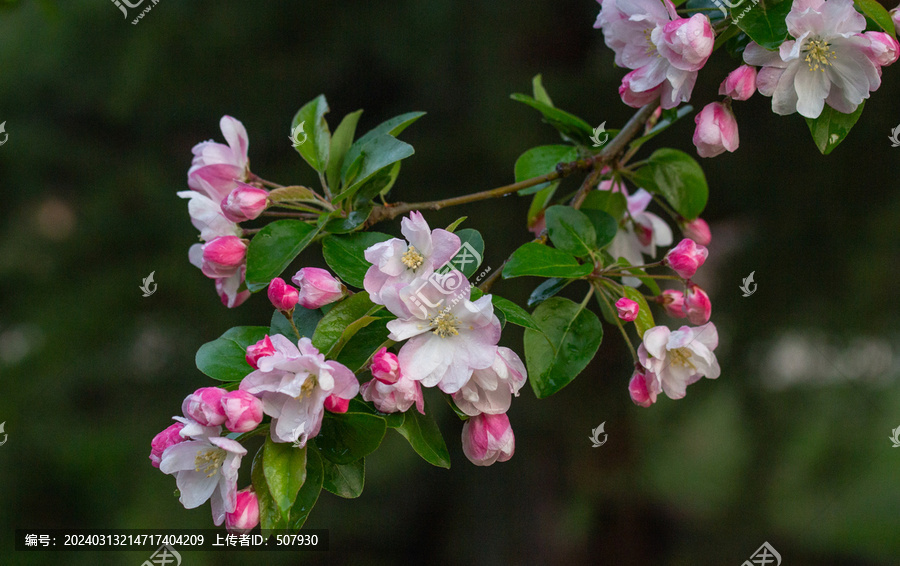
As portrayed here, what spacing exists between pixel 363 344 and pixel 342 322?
0.02 metres

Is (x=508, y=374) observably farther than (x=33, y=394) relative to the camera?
No

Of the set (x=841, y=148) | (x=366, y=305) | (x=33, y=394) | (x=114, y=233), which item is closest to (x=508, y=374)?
(x=366, y=305)

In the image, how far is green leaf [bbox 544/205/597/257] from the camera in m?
0.58

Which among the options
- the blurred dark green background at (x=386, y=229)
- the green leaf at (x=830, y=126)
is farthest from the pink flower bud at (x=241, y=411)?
the blurred dark green background at (x=386, y=229)

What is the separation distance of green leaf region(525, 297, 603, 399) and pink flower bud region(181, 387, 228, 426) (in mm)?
211

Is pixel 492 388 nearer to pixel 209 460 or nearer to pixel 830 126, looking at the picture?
pixel 209 460

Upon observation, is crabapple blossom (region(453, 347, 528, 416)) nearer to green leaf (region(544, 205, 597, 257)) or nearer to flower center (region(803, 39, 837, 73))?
green leaf (region(544, 205, 597, 257))

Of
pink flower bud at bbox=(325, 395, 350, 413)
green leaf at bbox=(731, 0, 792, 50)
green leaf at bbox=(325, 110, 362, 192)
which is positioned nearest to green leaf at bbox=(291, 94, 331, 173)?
green leaf at bbox=(325, 110, 362, 192)

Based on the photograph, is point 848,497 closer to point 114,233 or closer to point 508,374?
point 508,374

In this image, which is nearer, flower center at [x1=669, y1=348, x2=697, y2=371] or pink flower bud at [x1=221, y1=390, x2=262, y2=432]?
pink flower bud at [x1=221, y1=390, x2=262, y2=432]

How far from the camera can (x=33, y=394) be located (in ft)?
5.87

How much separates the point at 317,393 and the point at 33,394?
1705 millimetres

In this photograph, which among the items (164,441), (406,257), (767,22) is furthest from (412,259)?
(767,22)

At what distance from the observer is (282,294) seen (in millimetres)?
496
